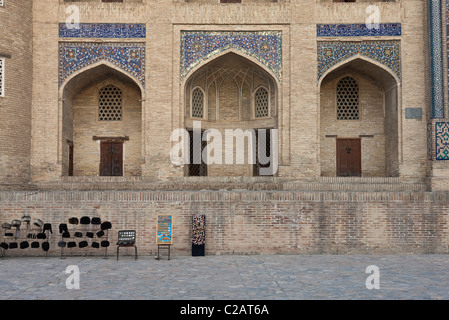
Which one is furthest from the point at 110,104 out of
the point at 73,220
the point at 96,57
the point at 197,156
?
the point at 73,220

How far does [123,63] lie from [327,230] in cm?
639

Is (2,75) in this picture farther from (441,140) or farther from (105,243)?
(441,140)

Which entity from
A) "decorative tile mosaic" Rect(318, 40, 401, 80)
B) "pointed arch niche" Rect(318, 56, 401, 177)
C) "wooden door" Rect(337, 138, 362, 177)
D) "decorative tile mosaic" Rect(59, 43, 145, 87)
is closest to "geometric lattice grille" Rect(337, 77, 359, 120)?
"pointed arch niche" Rect(318, 56, 401, 177)

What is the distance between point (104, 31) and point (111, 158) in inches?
138

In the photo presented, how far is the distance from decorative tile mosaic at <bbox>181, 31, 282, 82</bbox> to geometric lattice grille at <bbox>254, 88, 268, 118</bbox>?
1506 millimetres

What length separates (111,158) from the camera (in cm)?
1323

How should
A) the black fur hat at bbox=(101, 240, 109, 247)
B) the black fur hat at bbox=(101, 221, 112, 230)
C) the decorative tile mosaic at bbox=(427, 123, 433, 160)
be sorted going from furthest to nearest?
1. the decorative tile mosaic at bbox=(427, 123, 433, 160)
2. the black fur hat at bbox=(101, 221, 112, 230)
3. the black fur hat at bbox=(101, 240, 109, 247)

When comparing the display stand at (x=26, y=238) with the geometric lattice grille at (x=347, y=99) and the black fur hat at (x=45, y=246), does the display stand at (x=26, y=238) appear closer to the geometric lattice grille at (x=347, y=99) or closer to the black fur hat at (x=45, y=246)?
the black fur hat at (x=45, y=246)

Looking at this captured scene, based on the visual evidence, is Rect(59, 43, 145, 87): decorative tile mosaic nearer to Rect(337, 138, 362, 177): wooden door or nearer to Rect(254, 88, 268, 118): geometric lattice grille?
Rect(254, 88, 268, 118): geometric lattice grille

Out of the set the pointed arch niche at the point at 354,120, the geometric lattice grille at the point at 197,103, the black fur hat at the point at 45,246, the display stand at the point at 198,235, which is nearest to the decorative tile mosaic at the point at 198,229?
the display stand at the point at 198,235

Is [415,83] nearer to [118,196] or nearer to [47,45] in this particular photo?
[118,196]

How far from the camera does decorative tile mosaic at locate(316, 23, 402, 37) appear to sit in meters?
11.6

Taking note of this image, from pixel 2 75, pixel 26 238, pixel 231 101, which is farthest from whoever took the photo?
pixel 231 101

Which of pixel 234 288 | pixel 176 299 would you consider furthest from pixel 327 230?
pixel 176 299
